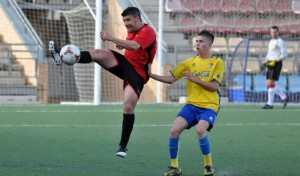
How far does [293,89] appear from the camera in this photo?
60.0 feet

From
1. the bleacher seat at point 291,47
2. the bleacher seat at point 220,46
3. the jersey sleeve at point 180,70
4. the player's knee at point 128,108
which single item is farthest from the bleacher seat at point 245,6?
the jersey sleeve at point 180,70

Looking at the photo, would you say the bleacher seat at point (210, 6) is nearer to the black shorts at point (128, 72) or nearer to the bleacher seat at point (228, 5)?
the bleacher seat at point (228, 5)

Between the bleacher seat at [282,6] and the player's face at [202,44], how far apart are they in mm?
14248

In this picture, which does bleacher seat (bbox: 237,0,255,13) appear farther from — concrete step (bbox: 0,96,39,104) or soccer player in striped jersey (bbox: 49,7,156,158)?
soccer player in striped jersey (bbox: 49,7,156,158)

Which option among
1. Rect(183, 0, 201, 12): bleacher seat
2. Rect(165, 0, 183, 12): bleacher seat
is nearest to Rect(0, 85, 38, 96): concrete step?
Rect(165, 0, 183, 12): bleacher seat

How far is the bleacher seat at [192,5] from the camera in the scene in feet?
65.4

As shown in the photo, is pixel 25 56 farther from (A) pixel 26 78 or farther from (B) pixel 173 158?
(B) pixel 173 158

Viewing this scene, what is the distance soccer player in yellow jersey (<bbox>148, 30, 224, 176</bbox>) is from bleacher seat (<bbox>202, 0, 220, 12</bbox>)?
1402 cm

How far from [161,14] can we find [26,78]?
13.2 ft

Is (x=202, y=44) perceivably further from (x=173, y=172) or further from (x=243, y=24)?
(x=243, y=24)

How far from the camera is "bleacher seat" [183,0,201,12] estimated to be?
19922 mm

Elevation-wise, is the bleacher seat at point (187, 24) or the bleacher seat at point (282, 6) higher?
the bleacher seat at point (282, 6)

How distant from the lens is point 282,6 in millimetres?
20578

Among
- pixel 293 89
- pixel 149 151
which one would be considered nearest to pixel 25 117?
pixel 149 151
